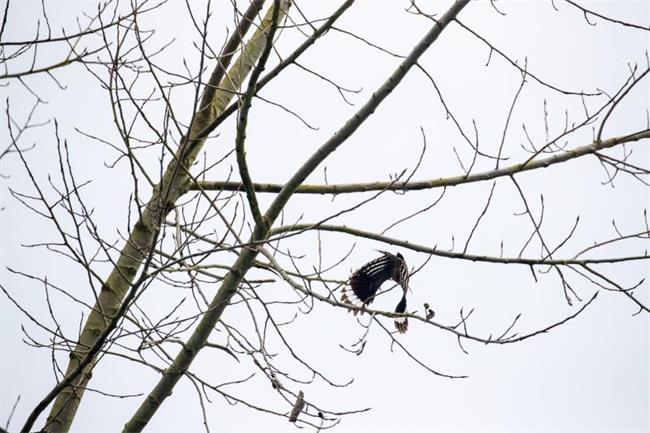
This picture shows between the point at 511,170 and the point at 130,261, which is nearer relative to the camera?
the point at 511,170

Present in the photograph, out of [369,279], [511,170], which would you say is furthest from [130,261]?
[511,170]

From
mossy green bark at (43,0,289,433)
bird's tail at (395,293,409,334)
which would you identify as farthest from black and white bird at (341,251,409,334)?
mossy green bark at (43,0,289,433)

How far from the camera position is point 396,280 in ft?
10.7

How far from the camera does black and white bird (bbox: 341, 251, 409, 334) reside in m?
3.23

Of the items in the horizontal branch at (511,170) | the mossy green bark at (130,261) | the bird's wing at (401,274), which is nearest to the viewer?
the bird's wing at (401,274)

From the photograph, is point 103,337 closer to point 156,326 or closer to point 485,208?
point 156,326

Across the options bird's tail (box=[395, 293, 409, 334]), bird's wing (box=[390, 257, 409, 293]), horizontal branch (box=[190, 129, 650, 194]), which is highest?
horizontal branch (box=[190, 129, 650, 194])

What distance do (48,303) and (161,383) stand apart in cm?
59

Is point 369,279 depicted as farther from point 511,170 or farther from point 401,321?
point 511,170

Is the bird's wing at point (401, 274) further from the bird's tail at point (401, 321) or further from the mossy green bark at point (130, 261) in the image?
the mossy green bark at point (130, 261)

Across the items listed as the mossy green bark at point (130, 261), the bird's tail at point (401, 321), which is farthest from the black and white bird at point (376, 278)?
the mossy green bark at point (130, 261)

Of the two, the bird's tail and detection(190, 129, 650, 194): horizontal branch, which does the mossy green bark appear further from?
the bird's tail

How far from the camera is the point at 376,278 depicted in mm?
3273

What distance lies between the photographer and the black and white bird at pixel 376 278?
3.23 metres
